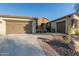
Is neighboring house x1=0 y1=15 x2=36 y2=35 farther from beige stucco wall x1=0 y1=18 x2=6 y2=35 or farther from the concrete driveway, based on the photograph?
the concrete driveway

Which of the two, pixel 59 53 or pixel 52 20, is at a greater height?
pixel 52 20

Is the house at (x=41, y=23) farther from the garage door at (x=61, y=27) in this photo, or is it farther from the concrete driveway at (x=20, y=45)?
the garage door at (x=61, y=27)

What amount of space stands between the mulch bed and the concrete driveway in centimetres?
15

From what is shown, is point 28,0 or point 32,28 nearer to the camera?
point 28,0

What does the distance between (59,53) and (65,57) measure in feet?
0.68

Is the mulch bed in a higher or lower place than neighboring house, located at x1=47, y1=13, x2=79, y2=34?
lower

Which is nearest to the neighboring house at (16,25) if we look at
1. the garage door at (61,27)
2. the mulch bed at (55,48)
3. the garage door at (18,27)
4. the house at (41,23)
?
the garage door at (18,27)

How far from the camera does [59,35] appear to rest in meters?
4.91

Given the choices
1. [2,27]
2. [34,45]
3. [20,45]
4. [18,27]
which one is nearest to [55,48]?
[34,45]

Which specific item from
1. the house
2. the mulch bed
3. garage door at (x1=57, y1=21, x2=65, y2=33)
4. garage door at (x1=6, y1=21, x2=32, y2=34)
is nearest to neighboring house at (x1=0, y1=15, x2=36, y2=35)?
garage door at (x1=6, y1=21, x2=32, y2=34)

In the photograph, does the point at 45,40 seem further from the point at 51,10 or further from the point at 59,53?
the point at 51,10

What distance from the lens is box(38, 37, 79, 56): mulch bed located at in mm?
4742

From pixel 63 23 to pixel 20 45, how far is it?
1.44 metres

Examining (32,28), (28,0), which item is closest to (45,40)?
(32,28)
